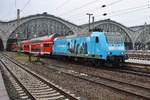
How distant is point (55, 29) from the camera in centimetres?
12219

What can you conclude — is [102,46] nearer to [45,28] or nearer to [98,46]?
[98,46]

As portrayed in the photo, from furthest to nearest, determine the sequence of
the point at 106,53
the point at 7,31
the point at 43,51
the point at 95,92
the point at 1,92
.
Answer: the point at 7,31, the point at 43,51, the point at 106,53, the point at 95,92, the point at 1,92

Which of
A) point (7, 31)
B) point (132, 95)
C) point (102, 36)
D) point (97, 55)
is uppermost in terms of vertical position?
point (7, 31)

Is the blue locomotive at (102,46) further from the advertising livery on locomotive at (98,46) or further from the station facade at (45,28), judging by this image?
the station facade at (45,28)

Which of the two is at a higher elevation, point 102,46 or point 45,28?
point 45,28

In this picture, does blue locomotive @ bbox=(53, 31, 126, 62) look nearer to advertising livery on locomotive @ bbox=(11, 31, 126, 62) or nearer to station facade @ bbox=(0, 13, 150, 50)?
advertising livery on locomotive @ bbox=(11, 31, 126, 62)

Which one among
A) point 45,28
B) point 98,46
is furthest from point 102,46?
point 45,28

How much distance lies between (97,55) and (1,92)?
13.9 meters

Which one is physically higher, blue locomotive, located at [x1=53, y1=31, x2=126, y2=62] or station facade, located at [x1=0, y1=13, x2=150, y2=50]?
station facade, located at [x1=0, y1=13, x2=150, y2=50]

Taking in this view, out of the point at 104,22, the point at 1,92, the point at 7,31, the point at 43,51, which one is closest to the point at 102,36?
the point at 1,92

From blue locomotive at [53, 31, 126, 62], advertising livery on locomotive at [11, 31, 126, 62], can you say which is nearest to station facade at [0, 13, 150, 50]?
advertising livery on locomotive at [11, 31, 126, 62]

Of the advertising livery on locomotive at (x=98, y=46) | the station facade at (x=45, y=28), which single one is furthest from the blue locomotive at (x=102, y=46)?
the station facade at (x=45, y=28)

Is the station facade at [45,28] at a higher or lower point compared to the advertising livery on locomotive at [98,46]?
higher

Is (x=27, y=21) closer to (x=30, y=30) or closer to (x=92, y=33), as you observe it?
(x=30, y=30)
